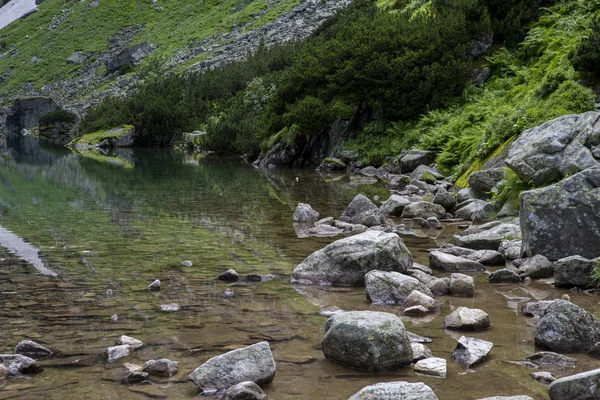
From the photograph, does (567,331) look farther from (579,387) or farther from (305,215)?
(305,215)

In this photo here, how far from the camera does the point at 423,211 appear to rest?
561 inches

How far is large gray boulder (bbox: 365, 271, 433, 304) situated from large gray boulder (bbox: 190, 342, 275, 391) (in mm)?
2675

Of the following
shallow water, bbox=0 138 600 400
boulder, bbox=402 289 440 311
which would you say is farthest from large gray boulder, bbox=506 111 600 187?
boulder, bbox=402 289 440 311

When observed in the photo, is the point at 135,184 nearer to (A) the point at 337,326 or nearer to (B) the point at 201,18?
(A) the point at 337,326

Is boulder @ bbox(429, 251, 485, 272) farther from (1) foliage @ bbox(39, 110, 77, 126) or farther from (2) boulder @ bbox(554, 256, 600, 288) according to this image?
(1) foliage @ bbox(39, 110, 77, 126)

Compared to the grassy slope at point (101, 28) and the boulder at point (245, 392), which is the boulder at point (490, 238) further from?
the grassy slope at point (101, 28)

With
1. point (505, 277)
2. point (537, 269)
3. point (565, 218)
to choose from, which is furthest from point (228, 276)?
point (565, 218)

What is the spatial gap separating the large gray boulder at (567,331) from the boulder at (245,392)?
271 centimetres

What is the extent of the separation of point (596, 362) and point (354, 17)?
40371 millimetres

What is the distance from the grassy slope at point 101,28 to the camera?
97.5 meters

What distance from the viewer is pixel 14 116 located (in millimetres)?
95688

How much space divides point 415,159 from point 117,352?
19.3 m

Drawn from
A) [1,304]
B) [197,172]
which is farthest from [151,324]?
[197,172]

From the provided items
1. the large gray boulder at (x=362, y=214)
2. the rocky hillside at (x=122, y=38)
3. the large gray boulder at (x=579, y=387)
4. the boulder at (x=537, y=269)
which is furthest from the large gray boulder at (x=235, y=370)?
the rocky hillside at (x=122, y=38)
